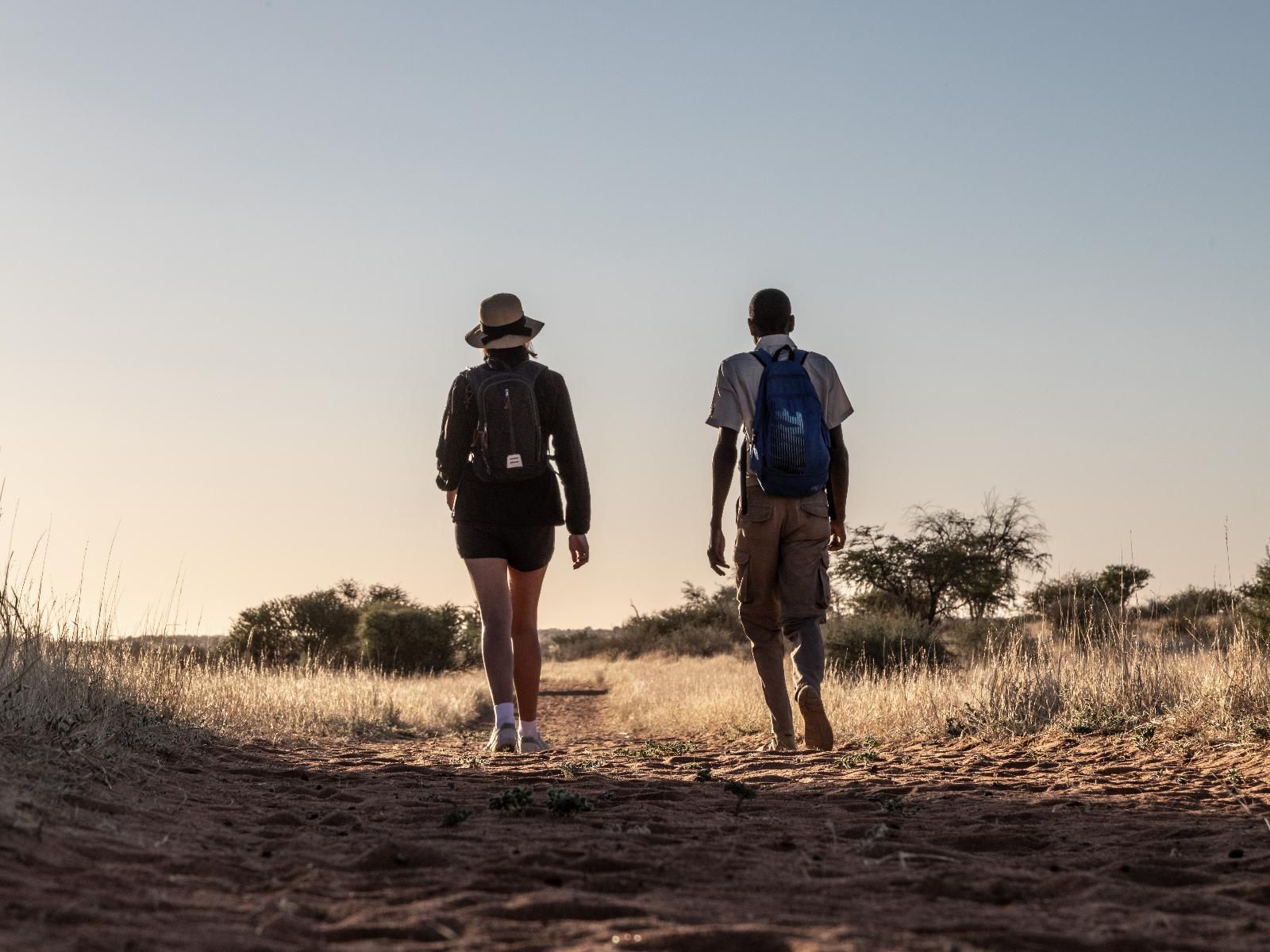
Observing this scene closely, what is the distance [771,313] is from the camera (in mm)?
6867

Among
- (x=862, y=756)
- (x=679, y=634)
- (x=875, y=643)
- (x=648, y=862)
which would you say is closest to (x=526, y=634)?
(x=862, y=756)

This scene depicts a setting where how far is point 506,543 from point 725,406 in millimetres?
1411

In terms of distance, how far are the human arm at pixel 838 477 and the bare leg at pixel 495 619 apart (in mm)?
1854

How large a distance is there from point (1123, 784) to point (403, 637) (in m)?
20.4

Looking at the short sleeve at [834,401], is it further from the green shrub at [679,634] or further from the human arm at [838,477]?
the green shrub at [679,634]

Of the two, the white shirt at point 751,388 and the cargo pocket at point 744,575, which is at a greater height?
the white shirt at point 751,388

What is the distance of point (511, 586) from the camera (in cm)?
695

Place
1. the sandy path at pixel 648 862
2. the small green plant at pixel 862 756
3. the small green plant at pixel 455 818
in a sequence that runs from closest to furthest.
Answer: the sandy path at pixel 648 862 < the small green plant at pixel 455 818 < the small green plant at pixel 862 756

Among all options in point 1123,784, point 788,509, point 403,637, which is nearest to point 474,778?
point 788,509

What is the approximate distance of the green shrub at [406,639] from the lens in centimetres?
2428

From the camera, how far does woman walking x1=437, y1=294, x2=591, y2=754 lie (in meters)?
6.69

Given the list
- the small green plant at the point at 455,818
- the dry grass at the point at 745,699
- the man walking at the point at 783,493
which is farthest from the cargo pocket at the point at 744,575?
the small green plant at the point at 455,818

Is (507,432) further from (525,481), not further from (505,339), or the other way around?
(505,339)

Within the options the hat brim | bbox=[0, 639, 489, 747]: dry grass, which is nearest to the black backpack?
the hat brim
